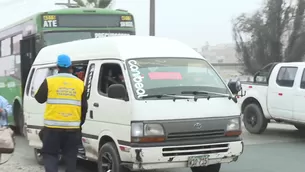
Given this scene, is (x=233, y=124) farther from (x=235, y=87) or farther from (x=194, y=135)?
(x=235, y=87)

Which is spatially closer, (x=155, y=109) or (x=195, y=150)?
(x=155, y=109)

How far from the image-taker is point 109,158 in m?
7.39

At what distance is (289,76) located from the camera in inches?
507

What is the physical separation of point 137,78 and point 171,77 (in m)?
0.52

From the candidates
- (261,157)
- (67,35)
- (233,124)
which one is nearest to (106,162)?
(233,124)

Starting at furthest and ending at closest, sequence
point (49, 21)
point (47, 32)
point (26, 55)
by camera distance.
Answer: point (26, 55) → point (49, 21) → point (47, 32)

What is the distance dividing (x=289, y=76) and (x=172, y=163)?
22.3ft

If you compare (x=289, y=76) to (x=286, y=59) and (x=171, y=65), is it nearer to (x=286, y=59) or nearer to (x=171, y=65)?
(x=171, y=65)

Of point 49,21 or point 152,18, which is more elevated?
point 152,18

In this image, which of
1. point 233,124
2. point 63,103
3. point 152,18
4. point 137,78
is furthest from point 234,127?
point 152,18

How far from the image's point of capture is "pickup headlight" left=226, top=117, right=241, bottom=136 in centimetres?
733

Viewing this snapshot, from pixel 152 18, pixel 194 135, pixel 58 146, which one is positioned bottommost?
pixel 58 146

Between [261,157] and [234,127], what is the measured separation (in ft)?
10.5

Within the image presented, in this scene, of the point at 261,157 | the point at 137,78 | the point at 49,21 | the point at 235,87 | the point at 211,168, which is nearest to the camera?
the point at 137,78
